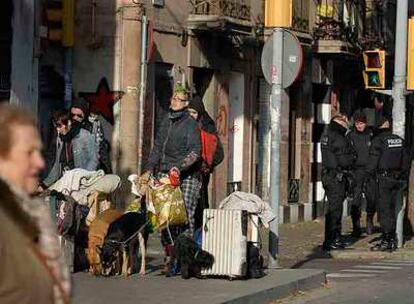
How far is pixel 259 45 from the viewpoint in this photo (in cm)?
2505

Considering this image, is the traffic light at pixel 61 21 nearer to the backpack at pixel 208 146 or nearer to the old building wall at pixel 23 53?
the old building wall at pixel 23 53

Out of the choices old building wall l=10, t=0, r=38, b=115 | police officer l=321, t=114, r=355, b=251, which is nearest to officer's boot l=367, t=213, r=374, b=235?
A: police officer l=321, t=114, r=355, b=251

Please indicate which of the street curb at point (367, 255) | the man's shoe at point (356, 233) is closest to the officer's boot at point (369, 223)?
the man's shoe at point (356, 233)

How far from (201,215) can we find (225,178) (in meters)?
10.1

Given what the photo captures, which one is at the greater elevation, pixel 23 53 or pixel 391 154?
pixel 23 53

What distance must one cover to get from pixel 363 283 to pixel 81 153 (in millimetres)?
3736

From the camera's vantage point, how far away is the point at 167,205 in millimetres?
12984

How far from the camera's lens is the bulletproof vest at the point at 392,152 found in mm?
18453

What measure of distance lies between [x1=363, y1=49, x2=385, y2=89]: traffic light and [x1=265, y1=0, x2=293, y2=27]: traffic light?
5023mm

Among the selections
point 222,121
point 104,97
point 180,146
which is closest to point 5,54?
point 104,97

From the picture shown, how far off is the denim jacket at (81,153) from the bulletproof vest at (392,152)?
206 inches

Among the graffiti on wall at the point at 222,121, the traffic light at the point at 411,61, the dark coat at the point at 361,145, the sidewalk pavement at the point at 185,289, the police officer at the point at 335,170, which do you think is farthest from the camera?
the graffiti on wall at the point at 222,121

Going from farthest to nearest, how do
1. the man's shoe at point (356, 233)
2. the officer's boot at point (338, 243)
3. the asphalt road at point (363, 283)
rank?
the man's shoe at point (356, 233), the officer's boot at point (338, 243), the asphalt road at point (363, 283)

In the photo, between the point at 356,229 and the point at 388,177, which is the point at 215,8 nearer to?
the point at 356,229
